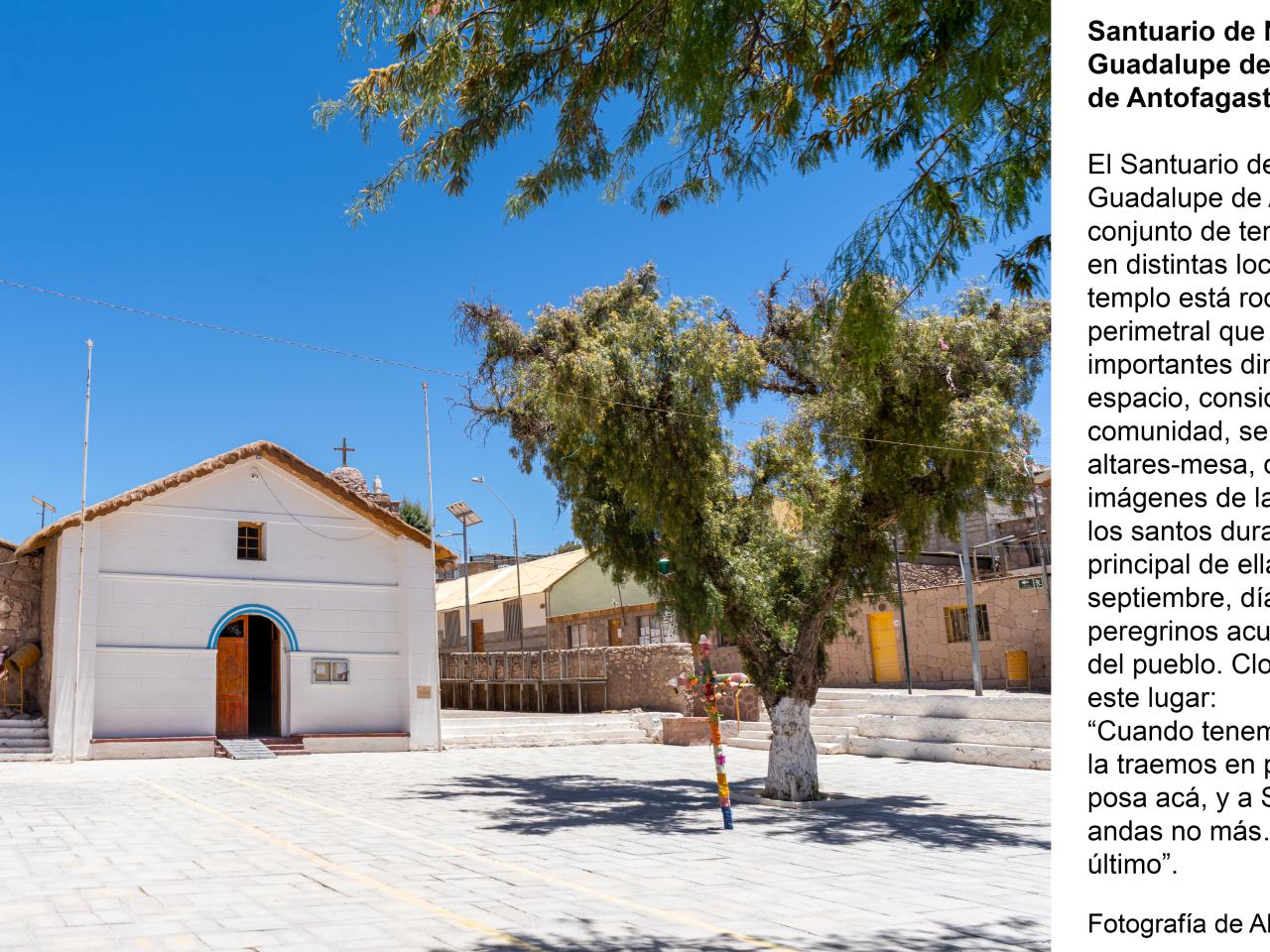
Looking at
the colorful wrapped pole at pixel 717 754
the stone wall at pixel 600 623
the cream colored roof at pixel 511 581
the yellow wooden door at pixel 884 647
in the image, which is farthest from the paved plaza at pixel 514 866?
the cream colored roof at pixel 511 581

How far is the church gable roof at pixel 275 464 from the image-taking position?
68.1 feet

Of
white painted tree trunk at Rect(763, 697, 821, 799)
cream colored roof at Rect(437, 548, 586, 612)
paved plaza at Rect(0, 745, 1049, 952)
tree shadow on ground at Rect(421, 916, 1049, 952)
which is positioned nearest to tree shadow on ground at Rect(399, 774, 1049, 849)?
paved plaza at Rect(0, 745, 1049, 952)

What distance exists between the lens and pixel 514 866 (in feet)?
28.1

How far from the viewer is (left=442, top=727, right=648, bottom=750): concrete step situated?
23.5 meters

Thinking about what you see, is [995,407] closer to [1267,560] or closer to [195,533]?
[1267,560]

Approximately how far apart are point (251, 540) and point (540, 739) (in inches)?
307

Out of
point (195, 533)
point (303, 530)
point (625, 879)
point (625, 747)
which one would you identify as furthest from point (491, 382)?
point (625, 879)

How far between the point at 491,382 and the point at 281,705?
822 centimetres

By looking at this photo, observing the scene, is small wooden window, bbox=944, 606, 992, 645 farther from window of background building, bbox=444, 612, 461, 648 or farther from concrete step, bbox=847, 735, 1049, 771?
window of background building, bbox=444, 612, 461, 648

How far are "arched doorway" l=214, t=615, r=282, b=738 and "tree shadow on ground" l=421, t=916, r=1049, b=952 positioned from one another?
1790 centimetres

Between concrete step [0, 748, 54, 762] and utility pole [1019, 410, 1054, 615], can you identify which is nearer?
utility pole [1019, 410, 1054, 615]

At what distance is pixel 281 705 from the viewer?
22.3 metres

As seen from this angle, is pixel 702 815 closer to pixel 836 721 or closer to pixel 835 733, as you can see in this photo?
pixel 835 733

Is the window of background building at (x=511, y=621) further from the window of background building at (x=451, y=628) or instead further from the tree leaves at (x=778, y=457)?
the tree leaves at (x=778, y=457)
